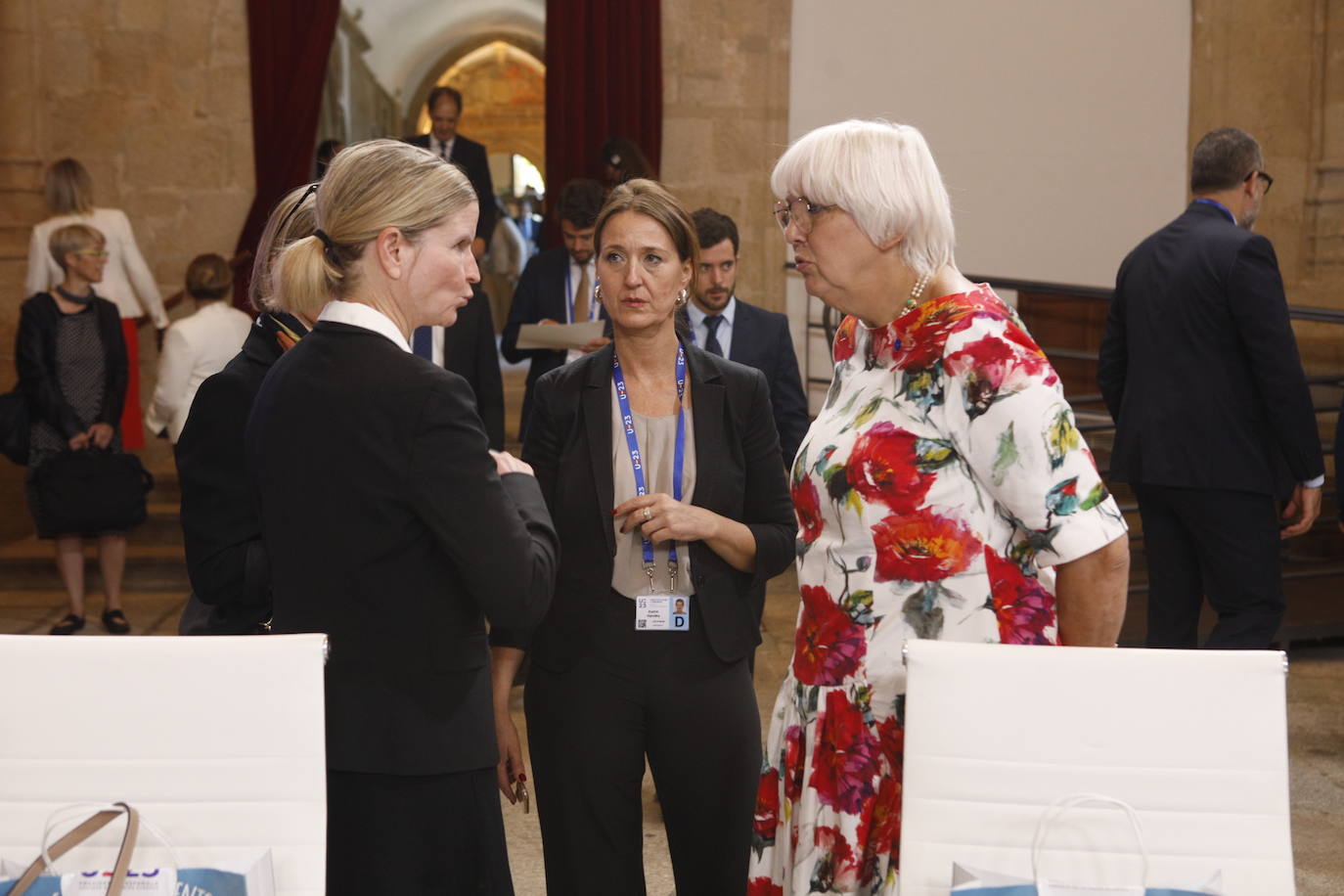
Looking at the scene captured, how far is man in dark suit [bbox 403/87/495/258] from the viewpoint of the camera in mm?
9383

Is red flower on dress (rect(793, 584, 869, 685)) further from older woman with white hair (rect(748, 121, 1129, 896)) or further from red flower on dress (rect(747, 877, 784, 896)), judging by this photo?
red flower on dress (rect(747, 877, 784, 896))

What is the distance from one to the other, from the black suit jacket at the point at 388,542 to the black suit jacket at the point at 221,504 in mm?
348

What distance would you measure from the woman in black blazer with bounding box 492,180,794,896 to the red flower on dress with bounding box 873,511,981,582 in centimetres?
58

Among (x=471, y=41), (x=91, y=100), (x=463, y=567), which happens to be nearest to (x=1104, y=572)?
(x=463, y=567)

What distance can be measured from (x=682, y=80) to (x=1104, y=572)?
304 inches

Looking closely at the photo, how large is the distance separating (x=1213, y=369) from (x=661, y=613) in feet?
8.12

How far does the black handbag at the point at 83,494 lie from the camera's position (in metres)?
6.15

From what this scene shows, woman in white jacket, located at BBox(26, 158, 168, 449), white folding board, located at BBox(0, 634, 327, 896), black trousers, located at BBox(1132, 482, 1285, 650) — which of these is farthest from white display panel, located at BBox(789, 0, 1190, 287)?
white folding board, located at BBox(0, 634, 327, 896)

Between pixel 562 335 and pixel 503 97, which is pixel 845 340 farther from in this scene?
pixel 503 97

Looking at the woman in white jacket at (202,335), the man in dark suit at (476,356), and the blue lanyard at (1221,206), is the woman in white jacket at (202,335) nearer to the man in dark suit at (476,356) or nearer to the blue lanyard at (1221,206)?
the man in dark suit at (476,356)

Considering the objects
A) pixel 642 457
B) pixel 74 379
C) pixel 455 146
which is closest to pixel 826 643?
pixel 642 457

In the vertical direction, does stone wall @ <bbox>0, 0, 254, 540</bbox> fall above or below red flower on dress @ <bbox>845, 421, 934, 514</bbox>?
above

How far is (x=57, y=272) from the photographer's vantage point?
760cm

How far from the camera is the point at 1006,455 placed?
1.92m
